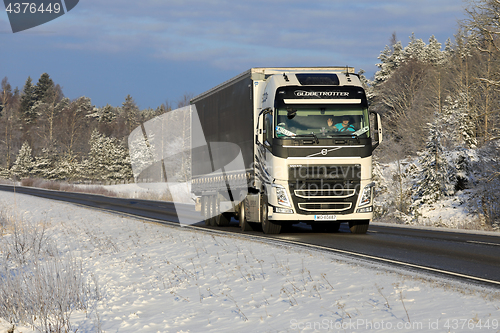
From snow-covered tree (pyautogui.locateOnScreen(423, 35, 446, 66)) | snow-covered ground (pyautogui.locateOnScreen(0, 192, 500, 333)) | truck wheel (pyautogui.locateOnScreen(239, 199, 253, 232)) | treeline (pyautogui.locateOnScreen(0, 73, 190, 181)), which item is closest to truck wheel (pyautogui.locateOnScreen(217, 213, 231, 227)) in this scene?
truck wheel (pyautogui.locateOnScreen(239, 199, 253, 232))

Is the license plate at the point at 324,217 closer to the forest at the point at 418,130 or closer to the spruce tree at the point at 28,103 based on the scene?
the forest at the point at 418,130

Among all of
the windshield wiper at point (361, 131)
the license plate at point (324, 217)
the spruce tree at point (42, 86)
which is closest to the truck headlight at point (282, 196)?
the license plate at point (324, 217)

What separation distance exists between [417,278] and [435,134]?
2479cm

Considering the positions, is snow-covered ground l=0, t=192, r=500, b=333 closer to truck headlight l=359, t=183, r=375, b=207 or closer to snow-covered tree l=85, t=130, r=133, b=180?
truck headlight l=359, t=183, r=375, b=207

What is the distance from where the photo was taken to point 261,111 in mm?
14734

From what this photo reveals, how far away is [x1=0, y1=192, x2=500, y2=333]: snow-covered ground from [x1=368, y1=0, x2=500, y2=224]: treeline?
1298 cm

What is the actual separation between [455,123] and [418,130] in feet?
67.3

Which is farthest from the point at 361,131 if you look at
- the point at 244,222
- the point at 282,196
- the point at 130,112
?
the point at 130,112

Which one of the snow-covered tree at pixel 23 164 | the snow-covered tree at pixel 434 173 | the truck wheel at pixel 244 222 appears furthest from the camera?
the snow-covered tree at pixel 23 164

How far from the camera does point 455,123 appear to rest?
1479 inches

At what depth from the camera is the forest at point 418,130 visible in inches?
977

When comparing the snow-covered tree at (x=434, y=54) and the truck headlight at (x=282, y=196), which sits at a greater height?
the snow-covered tree at (x=434, y=54)

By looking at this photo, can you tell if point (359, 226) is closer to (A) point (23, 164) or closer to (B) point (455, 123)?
(B) point (455, 123)

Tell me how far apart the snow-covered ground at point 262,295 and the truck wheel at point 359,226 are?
350 centimetres
